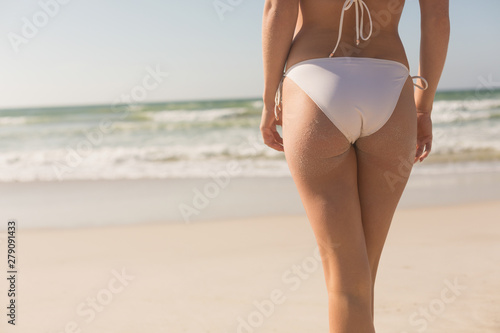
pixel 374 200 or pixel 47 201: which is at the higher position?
pixel 374 200

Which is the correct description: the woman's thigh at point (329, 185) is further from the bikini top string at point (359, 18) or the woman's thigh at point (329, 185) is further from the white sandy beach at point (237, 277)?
the white sandy beach at point (237, 277)

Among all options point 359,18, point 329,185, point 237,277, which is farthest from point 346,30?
point 237,277

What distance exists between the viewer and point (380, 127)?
1.47 meters

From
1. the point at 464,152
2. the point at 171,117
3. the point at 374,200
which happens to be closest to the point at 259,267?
the point at 374,200

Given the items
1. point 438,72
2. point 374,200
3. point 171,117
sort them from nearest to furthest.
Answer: point 374,200 < point 438,72 < point 171,117

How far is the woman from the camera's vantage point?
1.43 m

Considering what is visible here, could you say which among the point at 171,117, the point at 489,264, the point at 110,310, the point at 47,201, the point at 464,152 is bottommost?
the point at 171,117

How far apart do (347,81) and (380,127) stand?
0.18 m

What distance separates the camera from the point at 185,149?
11.4 metres

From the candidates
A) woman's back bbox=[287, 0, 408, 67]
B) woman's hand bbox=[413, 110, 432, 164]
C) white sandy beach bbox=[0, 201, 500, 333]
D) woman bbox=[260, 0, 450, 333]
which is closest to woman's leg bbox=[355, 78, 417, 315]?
woman bbox=[260, 0, 450, 333]

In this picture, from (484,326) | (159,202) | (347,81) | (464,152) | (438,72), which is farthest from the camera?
(464,152)

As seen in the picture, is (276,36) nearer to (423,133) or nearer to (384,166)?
(384,166)

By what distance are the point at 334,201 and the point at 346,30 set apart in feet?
1.80

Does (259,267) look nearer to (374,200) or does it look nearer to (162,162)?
(374,200)
